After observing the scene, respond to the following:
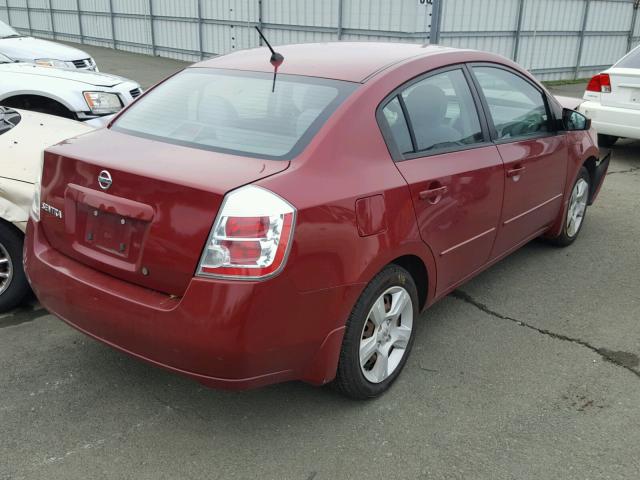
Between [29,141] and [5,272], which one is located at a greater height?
[29,141]

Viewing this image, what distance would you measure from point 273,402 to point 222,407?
242 millimetres

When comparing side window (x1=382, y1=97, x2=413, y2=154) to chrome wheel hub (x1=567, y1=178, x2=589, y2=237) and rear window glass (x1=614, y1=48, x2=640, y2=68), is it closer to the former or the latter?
chrome wheel hub (x1=567, y1=178, x2=589, y2=237)

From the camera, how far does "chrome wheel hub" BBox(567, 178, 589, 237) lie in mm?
4914

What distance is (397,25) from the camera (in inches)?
471

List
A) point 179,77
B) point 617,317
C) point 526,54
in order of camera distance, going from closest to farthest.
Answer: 1. point 179,77
2. point 617,317
3. point 526,54

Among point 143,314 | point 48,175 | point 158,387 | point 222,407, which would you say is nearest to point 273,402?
point 222,407

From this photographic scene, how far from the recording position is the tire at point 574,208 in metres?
4.88

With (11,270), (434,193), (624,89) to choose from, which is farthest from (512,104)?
(624,89)

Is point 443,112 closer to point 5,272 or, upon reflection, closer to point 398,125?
point 398,125

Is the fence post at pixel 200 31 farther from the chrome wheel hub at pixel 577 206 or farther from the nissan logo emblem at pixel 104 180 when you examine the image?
the nissan logo emblem at pixel 104 180

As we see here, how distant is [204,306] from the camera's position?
7.65 ft

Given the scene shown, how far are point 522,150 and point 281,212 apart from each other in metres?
2.08

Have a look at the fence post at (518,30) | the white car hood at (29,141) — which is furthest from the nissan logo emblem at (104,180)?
the fence post at (518,30)

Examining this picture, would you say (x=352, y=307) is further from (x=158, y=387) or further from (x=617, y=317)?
(x=617, y=317)
